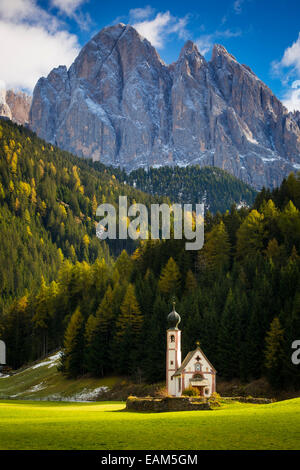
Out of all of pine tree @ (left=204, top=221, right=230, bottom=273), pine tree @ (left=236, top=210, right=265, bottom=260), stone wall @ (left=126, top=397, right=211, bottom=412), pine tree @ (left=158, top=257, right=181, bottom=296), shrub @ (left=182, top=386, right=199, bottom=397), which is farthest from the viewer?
pine tree @ (left=204, top=221, right=230, bottom=273)

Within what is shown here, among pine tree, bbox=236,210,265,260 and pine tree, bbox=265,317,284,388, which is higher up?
pine tree, bbox=236,210,265,260

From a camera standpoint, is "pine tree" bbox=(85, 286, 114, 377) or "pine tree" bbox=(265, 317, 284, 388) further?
"pine tree" bbox=(85, 286, 114, 377)

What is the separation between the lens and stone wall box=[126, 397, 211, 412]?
142ft

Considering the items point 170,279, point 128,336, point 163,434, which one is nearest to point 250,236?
point 170,279

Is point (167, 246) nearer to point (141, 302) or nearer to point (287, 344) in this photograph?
point (141, 302)

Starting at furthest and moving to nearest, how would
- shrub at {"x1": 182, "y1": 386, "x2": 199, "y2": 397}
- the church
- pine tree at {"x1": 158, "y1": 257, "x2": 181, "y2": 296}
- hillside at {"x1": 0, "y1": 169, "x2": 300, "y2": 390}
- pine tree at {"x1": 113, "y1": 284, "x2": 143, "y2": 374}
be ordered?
1. pine tree at {"x1": 158, "y1": 257, "x2": 181, "y2": 296}
2. pine tree at {"x1": 113, "y1": 284, "x2": 143, "y2": 374}
3. hillside at {"x1": 0, "y1": 169, "x2": 300, "y2": 390}
4. the church
5. shrub at {"x1": 182, "y1": 386, "x2": 199, "y2": 397}

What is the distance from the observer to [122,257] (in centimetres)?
11194

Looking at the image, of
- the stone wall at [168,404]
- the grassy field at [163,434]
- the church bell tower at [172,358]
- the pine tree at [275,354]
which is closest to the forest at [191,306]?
the pine tree at [275,354]

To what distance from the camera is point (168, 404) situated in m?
45.3

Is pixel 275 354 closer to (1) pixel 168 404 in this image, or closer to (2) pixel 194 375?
(2) pixel 194 375

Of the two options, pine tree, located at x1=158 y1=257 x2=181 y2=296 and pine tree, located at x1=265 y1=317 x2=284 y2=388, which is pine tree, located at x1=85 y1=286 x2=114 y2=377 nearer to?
pine tree, located at x1=158 y1=257 x2=181 y2=296

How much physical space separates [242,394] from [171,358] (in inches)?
326

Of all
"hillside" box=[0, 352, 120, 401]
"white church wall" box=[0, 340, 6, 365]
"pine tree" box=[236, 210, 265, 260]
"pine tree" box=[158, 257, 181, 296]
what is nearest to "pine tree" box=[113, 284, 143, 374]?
"hillside" box=[0, 352, 120, 401]

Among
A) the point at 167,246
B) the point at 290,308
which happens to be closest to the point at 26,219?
the point at 167,246
